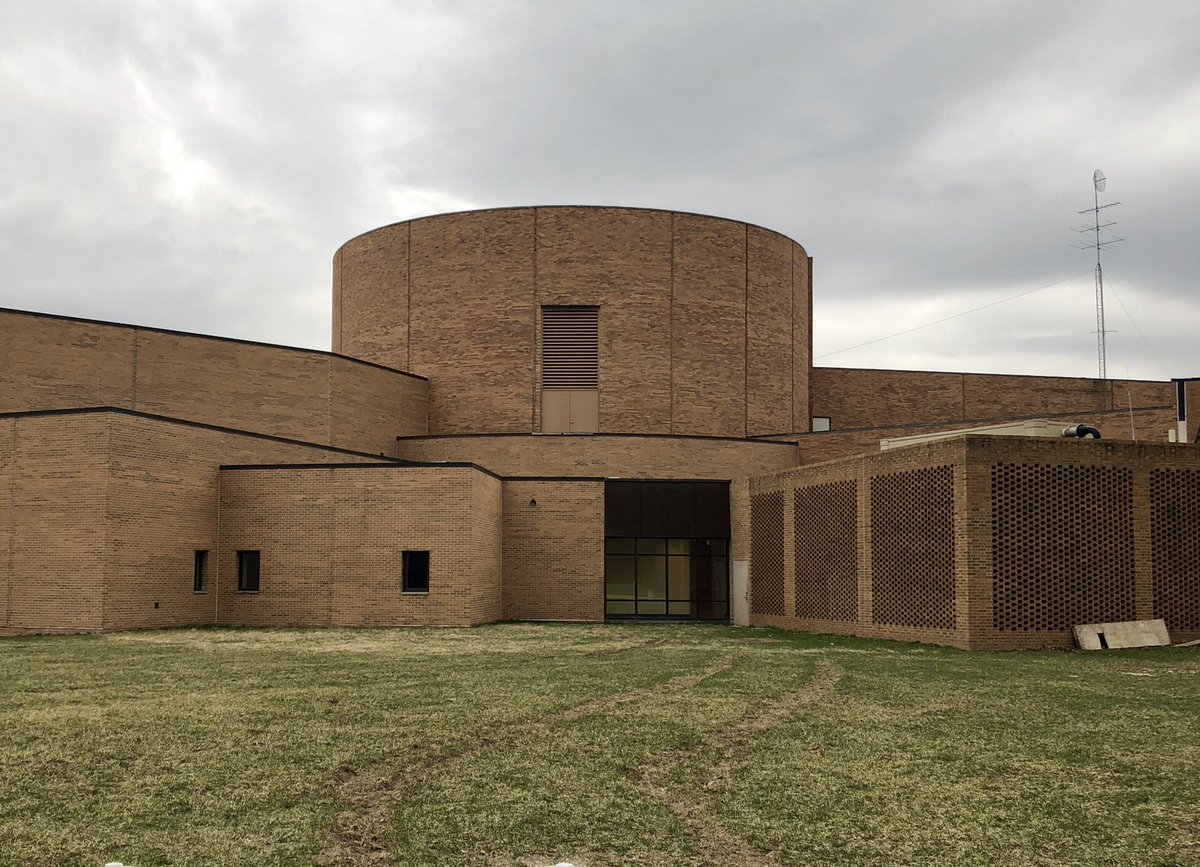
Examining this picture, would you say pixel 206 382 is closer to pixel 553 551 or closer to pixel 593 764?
pixel 553 551

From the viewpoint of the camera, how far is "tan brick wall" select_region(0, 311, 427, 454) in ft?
111

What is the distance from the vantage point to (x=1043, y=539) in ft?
81.7

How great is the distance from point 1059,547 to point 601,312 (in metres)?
23.7

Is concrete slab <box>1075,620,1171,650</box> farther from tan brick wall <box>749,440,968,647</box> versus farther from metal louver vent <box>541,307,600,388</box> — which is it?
metal louver vent <box>541,307,600,388</box>

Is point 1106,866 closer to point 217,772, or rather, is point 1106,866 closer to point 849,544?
point 217,772

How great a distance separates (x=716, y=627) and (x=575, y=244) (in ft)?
55.7

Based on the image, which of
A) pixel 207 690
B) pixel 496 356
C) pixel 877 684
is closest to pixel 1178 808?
pixel 877 684

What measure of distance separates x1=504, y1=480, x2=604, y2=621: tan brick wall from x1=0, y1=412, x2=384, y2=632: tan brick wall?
11.4m

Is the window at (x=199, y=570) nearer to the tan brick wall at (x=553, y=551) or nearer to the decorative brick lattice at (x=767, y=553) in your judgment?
the tan brick wall at (x=553, y=551)

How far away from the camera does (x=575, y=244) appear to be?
45.6 metres

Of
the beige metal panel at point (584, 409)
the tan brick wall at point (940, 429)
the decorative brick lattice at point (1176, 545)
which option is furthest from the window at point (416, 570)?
the decorative brick lattice at point (1176, 545)

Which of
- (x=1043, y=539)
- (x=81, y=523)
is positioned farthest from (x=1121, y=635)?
(x=81, y=523)

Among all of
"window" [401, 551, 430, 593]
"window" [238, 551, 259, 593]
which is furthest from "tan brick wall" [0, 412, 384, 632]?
"window" [401, 551, 430, 593]

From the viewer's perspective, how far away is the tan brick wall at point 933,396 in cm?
5444
